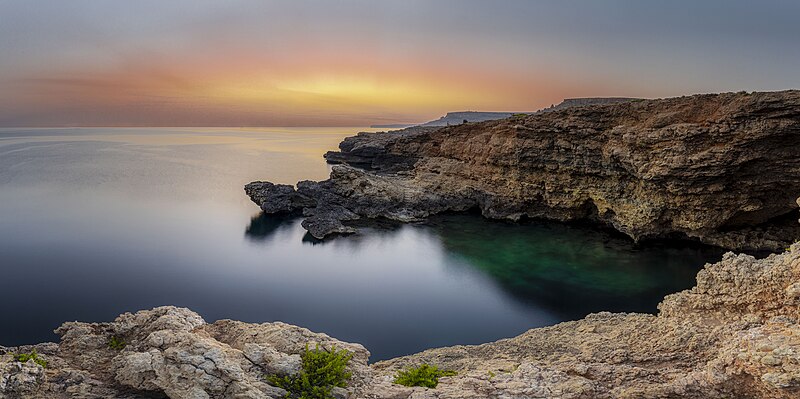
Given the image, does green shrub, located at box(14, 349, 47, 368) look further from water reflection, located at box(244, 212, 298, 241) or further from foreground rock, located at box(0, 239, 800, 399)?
water reflection, located at box(244, 212, 298, 241)

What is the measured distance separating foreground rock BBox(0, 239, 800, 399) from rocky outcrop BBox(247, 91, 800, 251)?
15863 mm

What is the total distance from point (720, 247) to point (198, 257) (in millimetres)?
29977

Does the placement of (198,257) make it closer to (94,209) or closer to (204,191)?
(94,209)

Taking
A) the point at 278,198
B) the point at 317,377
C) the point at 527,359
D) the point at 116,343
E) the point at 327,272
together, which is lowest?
the point at 327,272

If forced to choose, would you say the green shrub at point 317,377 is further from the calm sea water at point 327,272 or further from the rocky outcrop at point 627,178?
the rocky outcrop at point 627,178

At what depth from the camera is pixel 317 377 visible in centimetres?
678

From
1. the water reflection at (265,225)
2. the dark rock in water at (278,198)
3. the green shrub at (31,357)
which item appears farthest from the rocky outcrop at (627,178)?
the green shrub at (31,357)

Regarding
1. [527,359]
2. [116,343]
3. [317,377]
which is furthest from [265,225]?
[317,377]

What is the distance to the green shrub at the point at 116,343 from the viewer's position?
821 cm

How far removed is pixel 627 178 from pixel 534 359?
71.2ft

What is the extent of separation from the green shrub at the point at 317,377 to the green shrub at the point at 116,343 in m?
3.69

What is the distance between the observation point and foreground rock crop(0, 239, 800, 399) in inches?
242

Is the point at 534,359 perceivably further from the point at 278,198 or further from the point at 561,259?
the point at 278,198

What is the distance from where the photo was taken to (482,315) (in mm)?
17891
